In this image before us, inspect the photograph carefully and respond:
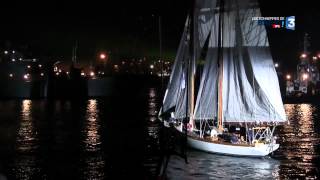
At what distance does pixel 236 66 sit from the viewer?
177ft

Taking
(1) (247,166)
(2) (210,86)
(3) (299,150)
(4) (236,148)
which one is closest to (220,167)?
(1) (247,166)

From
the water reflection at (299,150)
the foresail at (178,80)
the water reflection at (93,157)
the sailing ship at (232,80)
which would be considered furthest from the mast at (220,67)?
the water reflection at (93,157)

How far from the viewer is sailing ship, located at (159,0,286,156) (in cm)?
5088

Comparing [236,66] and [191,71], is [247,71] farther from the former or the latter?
[191,71]

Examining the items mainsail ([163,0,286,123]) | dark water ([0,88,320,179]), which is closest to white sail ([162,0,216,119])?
mainsail ([163,0,286,123])

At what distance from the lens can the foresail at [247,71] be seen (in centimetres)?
5144

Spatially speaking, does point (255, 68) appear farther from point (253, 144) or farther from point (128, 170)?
point (128, 170)

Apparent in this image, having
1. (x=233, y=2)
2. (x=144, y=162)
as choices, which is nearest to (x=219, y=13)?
(x=233, y=2)

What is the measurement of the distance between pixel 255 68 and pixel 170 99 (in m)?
14.6

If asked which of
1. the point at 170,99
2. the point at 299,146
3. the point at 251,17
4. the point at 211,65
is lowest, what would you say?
the point at 299,146

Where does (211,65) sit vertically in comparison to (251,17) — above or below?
below

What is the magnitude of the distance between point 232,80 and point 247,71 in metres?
1.93

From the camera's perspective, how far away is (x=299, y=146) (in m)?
67.6

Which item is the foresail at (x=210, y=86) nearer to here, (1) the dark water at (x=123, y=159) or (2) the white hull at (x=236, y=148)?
(2) the white hull at (x=236, y=148)
